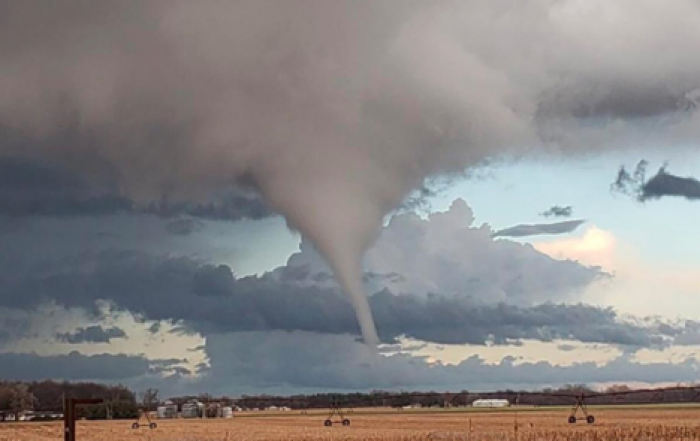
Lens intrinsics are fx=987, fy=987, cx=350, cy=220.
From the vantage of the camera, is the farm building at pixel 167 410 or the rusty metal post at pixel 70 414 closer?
the rusty metal post at pixel 70 414

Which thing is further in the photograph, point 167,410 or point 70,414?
point 167,410

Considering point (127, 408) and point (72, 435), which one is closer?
point (72, 435)

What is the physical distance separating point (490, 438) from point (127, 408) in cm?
10675

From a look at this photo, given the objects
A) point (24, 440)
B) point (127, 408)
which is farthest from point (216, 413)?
point (24, 440)

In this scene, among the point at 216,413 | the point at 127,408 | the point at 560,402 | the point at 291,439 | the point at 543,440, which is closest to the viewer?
the point at 543,440

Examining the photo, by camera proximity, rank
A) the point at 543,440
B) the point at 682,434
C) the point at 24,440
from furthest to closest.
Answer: the point at 24,440 < the point at 682,434 < the point at 543,440

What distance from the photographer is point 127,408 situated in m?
151

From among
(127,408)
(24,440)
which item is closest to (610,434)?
(24,440)

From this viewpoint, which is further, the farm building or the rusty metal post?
the farm building

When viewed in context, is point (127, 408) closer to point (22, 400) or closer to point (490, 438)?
point (22, 400)

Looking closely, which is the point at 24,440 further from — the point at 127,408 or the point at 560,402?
the point at 560,402

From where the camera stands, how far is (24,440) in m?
73.4

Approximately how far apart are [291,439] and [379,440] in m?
8.45

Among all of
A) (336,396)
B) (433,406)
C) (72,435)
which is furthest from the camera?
(433,406)
